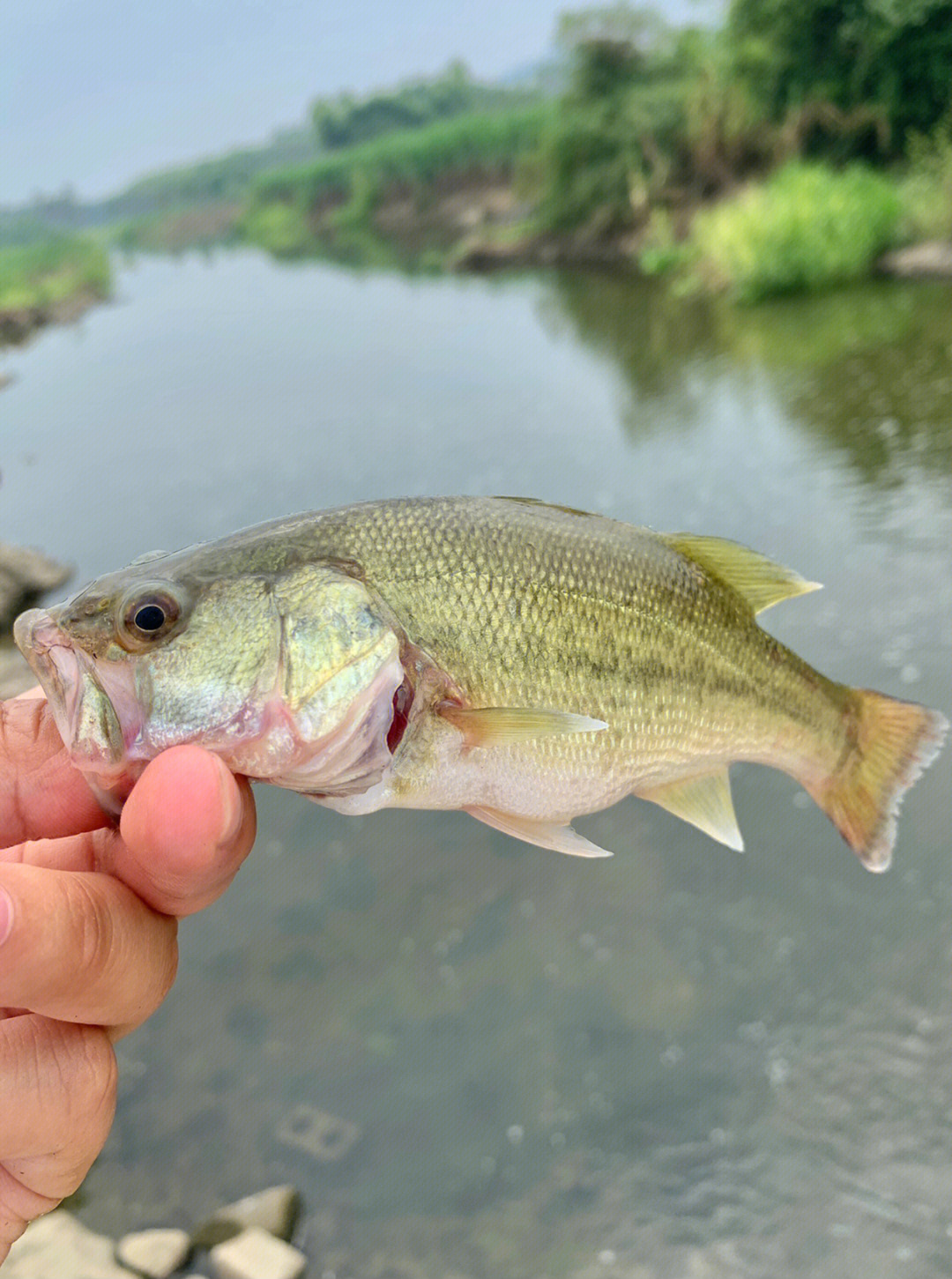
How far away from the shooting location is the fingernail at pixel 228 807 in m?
1.61

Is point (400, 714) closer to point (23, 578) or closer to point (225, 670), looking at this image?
point (225, 670)

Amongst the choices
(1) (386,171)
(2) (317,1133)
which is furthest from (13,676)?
(1) (386,171)

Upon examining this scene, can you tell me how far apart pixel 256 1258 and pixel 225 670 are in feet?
14.9

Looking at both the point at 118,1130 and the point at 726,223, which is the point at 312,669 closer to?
the point at 118,1130

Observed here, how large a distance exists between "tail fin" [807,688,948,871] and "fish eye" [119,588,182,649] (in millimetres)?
1572

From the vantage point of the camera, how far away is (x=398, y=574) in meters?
1.94

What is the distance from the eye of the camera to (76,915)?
1567 mm

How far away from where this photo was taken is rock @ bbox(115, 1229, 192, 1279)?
510 cm

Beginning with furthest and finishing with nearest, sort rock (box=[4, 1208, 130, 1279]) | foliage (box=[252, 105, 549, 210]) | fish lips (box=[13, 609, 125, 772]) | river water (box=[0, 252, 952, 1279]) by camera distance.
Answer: foliage (box=[252, 105, 549, 210])
river water (box=[0, 252, 952, 1279])
rock (box=[4, 1208, 130, 1279])
fish lips (box=[13, 609, 125, 772])

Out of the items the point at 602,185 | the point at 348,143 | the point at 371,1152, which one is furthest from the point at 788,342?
the point at 348,143

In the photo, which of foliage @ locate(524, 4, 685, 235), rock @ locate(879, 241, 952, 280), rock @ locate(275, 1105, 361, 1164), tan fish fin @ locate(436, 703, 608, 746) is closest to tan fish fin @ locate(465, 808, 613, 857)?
tan fish fin @ locate(436, 703, 608, 746)

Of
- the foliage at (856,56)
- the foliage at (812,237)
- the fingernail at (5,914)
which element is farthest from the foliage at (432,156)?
the fingernail at (5,914)

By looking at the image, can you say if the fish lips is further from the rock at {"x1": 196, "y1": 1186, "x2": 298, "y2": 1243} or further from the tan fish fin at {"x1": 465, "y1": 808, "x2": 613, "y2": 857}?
the rock at {"x1": 196, "y1": 1186, "x2": 298, "y2": 1243}

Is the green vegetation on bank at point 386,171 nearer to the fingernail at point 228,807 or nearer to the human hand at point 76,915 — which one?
the human hand at point 76,915
